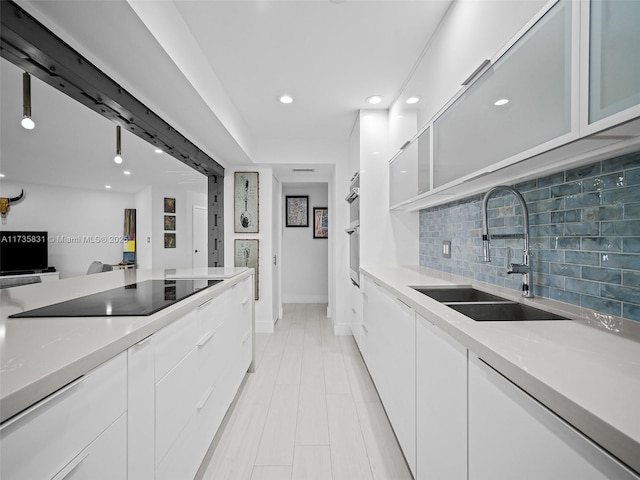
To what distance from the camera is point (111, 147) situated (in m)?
1.96

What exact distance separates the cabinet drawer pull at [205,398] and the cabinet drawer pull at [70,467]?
750 millimetres

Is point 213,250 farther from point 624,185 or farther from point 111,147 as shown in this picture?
point 624,185

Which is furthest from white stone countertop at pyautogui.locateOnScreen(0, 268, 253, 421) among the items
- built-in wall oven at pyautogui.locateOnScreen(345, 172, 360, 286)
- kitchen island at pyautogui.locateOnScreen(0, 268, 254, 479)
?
built-in wall oven at pyautogui.locateOnScreen(345, 172, 360, 286)

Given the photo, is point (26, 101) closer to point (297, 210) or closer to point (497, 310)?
point (497, 310)

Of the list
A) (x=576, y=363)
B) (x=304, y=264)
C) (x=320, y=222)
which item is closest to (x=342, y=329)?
(x=304, y=264)

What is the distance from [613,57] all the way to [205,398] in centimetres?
190

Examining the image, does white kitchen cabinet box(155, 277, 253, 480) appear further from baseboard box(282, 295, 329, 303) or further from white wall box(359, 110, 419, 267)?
baseboard box(282, 295, 329, 303)

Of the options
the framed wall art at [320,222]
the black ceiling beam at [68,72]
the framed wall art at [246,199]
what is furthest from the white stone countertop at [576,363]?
the framed wall art at [320,222]

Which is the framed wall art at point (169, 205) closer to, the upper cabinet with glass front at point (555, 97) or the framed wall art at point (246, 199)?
the framed wall art at point (246, 199)

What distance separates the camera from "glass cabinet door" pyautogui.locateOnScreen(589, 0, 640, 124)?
66cm

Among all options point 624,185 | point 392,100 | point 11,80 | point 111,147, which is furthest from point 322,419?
point 392,100

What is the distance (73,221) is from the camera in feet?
5.28

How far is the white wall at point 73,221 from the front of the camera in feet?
4.42

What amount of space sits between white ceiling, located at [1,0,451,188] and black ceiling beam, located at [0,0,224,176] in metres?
0.05
